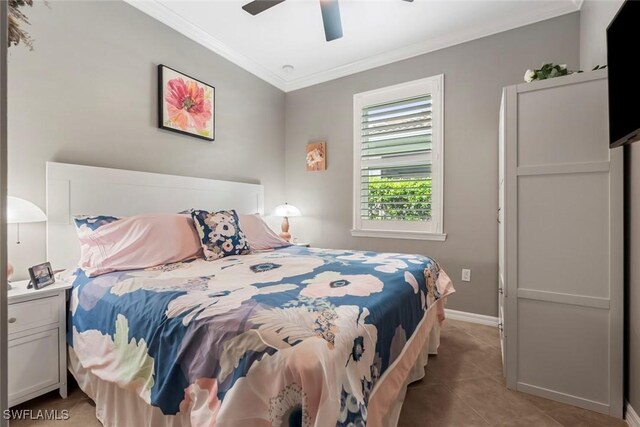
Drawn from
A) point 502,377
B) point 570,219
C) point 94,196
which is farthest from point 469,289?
point 94,196

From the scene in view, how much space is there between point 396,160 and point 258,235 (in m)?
1.76

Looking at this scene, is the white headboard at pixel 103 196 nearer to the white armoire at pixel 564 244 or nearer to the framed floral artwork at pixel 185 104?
the framed floral artwork at pixel 185 104

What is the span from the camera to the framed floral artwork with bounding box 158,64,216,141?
2621 millimetres

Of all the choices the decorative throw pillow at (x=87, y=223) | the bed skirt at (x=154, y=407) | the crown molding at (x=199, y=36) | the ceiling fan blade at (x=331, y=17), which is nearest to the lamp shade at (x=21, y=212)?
the decorative throw pillow at (x=87, y=223)

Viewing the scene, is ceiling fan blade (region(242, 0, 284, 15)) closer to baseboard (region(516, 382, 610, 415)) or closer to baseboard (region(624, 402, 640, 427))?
baseboard (region(516, 382, 610, 415))

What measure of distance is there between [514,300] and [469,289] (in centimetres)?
118

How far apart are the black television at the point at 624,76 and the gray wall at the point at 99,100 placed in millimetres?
3029

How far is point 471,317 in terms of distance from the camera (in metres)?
2.88

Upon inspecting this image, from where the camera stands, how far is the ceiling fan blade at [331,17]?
6.79 feet

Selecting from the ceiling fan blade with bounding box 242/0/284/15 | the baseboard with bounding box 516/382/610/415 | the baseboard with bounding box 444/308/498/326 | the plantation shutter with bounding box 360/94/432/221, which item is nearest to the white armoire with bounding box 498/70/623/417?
the baseboard with bounding box 516/382/610/415

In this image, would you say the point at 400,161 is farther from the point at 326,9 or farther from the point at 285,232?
the point at 326,9

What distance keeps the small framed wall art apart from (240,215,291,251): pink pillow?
1.34m

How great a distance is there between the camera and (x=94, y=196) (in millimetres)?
2135

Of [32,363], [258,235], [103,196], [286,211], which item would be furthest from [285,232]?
[32,363]
